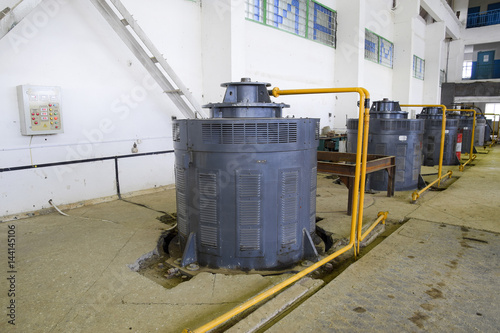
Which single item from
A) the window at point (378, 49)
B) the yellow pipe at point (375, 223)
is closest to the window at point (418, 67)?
the window at point (378, 49)

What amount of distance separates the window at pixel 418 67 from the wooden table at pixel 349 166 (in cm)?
1505

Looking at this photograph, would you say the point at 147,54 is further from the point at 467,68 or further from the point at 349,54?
the point at 467,68

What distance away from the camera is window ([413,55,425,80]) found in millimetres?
18441

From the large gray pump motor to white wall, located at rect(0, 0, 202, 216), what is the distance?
8.86 ft

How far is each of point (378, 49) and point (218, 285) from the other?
14.4m

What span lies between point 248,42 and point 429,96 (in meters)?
16.1

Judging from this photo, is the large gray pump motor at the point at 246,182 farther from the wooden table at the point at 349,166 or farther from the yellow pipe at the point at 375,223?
the wooden table at the point at 349,166

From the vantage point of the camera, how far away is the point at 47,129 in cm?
466

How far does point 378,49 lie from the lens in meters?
14.2

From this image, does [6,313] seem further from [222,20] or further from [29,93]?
[222,20]

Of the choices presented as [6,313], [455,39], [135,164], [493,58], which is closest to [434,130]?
[135,164]

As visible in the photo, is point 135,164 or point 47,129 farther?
point 135,164

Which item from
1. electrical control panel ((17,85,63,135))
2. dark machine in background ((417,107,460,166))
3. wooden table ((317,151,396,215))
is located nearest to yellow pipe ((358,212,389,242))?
wooden table ((317,151,396,215))

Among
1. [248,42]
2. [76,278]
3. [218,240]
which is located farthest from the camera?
[248,42]
